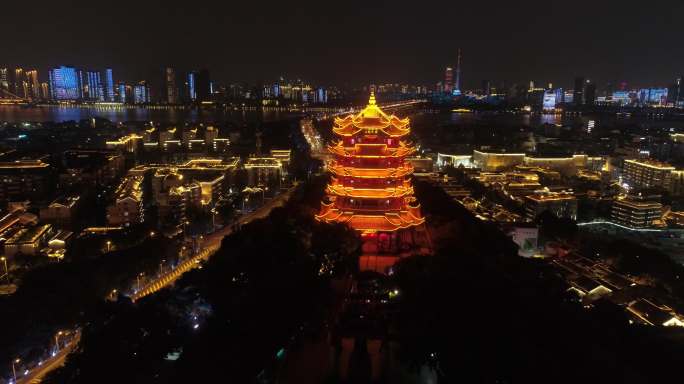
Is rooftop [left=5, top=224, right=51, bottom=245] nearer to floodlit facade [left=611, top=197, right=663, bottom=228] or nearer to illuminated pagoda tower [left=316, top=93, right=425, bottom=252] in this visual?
illuminated pagoda tower [left=316, top=93, right=425, bottom=252]

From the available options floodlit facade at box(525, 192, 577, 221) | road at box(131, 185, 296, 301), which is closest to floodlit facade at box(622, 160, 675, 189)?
floodlit facade at box(525, 192, 577, 221)

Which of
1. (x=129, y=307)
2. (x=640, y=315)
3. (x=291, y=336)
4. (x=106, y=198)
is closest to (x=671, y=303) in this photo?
(x=640, y=315)

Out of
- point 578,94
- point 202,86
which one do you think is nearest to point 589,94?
point 578,94

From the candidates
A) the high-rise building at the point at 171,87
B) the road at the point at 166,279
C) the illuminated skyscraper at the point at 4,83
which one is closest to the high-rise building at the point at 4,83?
the illuminated skyscraper at the point at 4,83

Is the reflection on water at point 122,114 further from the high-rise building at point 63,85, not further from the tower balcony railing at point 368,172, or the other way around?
the tower balcony railing at point 368,172

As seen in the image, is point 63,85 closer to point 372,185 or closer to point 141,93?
point 141,93

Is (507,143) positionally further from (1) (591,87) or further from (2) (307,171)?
(1) (591,87)
